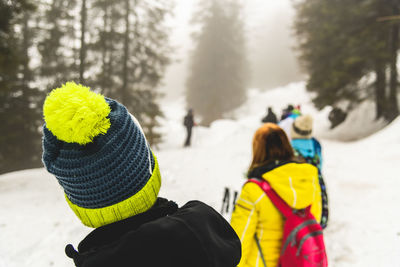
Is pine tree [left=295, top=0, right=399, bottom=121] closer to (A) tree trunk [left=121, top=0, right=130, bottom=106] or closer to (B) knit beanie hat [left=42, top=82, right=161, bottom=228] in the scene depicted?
(A) tree trunk [left=121, top=0, right=130, bottom=106]

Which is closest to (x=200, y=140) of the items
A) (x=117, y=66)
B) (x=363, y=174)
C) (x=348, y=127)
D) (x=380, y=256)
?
(x=117, y=66)

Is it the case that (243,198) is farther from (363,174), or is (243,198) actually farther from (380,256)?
(363,174)

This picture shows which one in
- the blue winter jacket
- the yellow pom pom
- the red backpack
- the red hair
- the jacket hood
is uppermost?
the yellow pom pom

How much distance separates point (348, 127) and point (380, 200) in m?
11.6

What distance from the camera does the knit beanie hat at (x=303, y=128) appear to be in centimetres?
318

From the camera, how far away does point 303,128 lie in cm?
319

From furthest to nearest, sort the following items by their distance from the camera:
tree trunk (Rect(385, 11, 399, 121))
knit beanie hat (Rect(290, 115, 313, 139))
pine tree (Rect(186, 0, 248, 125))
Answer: pine tree (Rect(186, 0, 248, 125))
tree trunk (Rect(385, 11, 399, 121))
knit beanie hat (Rect(290, 115, 313, 139))

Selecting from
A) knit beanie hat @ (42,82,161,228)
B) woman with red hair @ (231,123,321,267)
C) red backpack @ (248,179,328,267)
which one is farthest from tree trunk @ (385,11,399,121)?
knit beanie hat @ (42,82,161,228)

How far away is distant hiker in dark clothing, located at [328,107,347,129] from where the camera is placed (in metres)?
16.2

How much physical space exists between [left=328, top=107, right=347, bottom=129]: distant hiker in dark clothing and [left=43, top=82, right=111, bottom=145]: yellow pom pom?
18.4 meters

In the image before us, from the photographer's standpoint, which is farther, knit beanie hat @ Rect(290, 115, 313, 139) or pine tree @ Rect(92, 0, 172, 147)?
pine tree @ Rect(92, 0, 172, 147)

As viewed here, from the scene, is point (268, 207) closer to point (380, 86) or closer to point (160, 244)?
point (160, 244)

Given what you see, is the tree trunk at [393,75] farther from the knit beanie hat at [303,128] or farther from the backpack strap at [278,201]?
the backpack strap at [278,201]

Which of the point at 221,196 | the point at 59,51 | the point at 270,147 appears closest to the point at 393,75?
the point at 221,196
